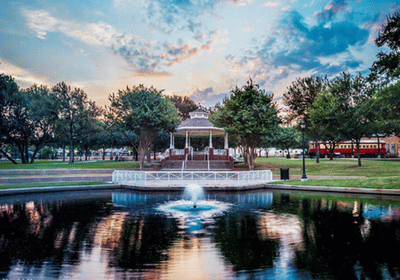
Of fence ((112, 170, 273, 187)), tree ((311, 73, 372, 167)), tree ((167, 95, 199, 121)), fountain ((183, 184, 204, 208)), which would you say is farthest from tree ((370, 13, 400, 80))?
tree ((167, 95, 199, 121))

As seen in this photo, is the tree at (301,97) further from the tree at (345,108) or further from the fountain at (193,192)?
the fountain at (193,192)

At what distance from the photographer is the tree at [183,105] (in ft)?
196

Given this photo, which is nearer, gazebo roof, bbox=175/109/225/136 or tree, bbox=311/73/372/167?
tree, bbox=311/73/372/167

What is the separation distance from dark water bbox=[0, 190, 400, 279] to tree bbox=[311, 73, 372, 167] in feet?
69.7

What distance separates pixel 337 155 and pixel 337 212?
64007 mm

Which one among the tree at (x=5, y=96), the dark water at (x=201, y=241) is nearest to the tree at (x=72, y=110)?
the tree at (x=5, y=96)

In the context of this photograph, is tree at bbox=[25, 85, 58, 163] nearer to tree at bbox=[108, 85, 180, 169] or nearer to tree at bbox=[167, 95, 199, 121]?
tree at bbox=[108, 85, 180, 169]

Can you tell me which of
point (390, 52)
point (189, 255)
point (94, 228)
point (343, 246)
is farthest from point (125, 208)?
point (390, 52)

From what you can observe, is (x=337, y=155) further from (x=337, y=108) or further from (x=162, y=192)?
(x=162, y=192)

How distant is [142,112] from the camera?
31500 mm

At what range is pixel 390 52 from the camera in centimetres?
2409

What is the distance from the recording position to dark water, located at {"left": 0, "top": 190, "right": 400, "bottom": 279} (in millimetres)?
6000

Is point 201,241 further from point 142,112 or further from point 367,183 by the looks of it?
point 142,112

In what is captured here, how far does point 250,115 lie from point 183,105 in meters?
31.7
